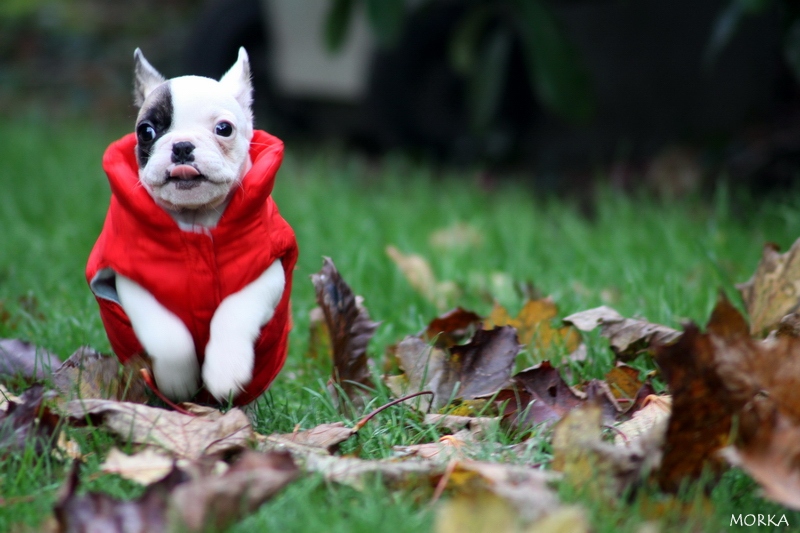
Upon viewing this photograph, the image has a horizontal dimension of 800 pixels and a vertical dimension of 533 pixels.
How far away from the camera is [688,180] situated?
448 cm

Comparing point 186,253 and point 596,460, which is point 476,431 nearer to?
point 596,460

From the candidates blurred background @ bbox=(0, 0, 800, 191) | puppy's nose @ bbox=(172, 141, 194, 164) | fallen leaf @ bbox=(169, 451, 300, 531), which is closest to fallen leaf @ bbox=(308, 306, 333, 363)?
puppy's nose @ bbox=(172, 141, 194, 164)

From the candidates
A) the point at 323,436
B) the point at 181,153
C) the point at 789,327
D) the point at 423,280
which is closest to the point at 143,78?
the point at 181,153

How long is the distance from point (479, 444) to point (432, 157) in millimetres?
3898

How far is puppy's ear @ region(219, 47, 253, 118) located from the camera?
1.54 meters

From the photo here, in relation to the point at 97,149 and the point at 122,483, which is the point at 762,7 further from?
the point at 97,149

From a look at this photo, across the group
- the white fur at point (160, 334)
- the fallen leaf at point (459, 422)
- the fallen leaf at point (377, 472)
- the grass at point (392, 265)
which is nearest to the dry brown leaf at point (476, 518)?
the grass at point (392, 265)

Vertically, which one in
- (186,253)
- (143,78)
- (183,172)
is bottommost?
(186,253)

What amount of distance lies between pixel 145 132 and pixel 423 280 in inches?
47.6

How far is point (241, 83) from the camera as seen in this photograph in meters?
1.55

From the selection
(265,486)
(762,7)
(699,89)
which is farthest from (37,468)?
(699,89)

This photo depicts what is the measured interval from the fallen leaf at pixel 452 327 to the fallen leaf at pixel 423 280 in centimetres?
44

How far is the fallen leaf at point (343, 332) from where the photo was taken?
5.66 ft

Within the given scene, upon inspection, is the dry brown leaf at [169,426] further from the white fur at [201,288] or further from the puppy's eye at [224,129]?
the puppy's eye at [224,129]
